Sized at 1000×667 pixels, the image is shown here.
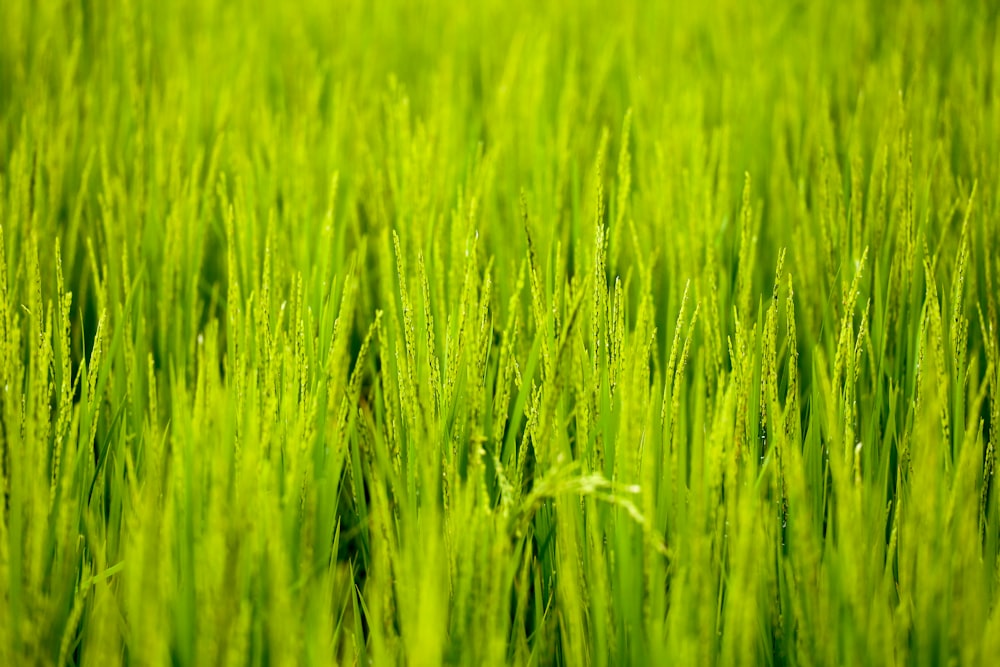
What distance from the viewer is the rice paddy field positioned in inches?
26.0

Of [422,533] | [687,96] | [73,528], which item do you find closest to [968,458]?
[422,533]

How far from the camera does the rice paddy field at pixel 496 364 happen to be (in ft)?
2.17

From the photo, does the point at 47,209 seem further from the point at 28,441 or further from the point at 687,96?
the point at 687,96

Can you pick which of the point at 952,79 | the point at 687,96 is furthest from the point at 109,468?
the point at 952,79

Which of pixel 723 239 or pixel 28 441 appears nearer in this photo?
pixel 28 441

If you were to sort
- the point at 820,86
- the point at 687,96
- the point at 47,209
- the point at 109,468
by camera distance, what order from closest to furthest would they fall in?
the point at 109,468 → the point at 47,209 → the point at 687,96 → the point at 820,86

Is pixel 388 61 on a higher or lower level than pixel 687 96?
higher

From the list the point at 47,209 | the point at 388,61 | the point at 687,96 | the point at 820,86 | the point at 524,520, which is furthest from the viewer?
the point at 388,61

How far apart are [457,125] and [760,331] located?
79cm

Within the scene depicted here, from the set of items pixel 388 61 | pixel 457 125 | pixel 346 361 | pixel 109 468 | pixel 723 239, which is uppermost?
pixel 388 61

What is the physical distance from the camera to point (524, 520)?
0.67 metres

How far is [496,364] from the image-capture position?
1.04 meters

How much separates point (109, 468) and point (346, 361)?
0.94ft

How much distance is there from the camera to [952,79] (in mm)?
1688
